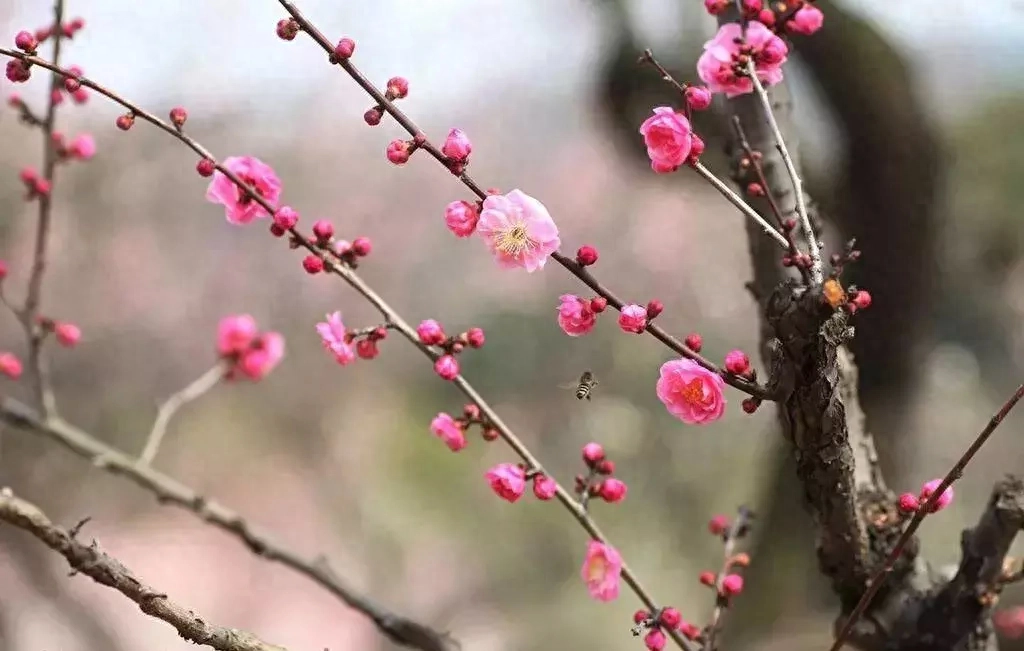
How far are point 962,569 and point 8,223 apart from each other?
0.99m

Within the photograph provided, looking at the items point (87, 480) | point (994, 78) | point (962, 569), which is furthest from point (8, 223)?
point (994, 78)

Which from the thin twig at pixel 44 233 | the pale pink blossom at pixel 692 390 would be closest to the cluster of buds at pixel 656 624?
the pale pink blossom at pixel 692 390

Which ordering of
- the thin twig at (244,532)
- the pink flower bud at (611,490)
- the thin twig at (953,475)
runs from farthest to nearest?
the thin twig at (244,532) < the pink flower bud at (611,490) < the thin twig at (953,475)

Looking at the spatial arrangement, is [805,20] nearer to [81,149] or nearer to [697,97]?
[697,97]

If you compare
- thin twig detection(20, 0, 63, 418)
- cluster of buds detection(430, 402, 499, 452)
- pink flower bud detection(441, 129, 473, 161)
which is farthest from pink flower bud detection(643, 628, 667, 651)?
thin twig detection(20, 0, 63, 418)

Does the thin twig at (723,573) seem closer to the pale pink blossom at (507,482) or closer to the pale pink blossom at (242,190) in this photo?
the pale pink blossom at (507,482)

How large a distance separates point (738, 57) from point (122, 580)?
0.29 meters

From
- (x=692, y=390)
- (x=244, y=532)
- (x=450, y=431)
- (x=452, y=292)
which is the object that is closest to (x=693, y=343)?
(x=692, y=390)

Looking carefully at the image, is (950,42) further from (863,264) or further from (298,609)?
(298,609)

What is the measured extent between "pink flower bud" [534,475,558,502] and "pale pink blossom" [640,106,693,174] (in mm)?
143

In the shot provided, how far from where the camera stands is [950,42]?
2.96 ft

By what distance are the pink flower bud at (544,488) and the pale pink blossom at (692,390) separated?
0.08 metres

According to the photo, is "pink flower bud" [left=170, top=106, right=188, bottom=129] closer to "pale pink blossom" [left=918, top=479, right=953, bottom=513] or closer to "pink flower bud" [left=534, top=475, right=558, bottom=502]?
"pink flower bud" [left=534, top=475, right=558, bottom=502]

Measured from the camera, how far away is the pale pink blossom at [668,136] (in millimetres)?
281
